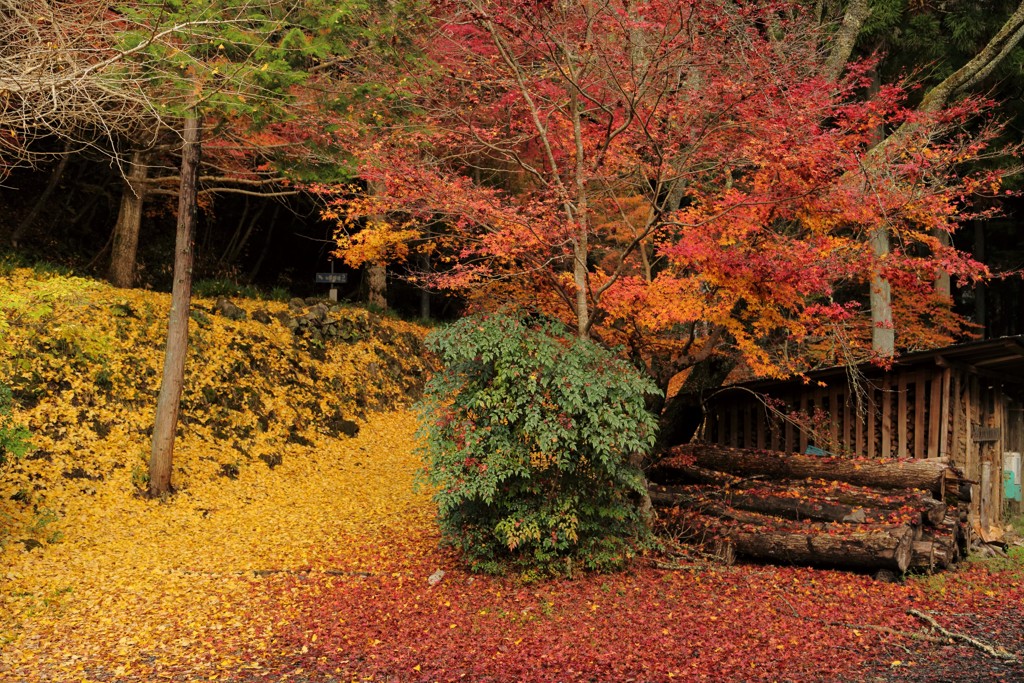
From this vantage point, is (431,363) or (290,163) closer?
(290,163)

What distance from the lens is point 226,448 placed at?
12492 mm

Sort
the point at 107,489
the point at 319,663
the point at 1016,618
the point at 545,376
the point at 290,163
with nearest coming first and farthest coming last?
the point at 319,663
the point at 1016,618
the point at 545,376
the point at 107,489
the point at 290,163

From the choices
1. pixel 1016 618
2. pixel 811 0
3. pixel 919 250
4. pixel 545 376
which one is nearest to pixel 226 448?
pixel 545 376

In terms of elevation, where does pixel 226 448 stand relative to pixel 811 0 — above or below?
below

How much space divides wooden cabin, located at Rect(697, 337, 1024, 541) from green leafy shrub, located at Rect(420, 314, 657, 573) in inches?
129

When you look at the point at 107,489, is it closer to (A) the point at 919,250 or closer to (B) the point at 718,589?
(B) the point at 718,589

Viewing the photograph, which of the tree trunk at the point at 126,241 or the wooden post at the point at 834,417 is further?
the tree trunk at the point at 126,241

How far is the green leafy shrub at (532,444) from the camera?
817cm

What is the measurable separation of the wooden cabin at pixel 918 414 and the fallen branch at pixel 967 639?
11.5 feet

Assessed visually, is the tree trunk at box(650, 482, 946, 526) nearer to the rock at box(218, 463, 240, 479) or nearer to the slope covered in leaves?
the rock at box(218, 463, 240, 479)

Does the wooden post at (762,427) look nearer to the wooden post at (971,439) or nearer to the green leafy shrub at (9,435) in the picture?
the wooden post at (971,439)

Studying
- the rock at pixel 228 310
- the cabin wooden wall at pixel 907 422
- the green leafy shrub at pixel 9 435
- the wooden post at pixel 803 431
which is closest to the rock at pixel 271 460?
the rock at pixel 228 310

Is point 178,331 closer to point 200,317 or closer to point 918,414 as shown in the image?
point 200,317

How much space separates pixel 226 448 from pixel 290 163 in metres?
4.85
